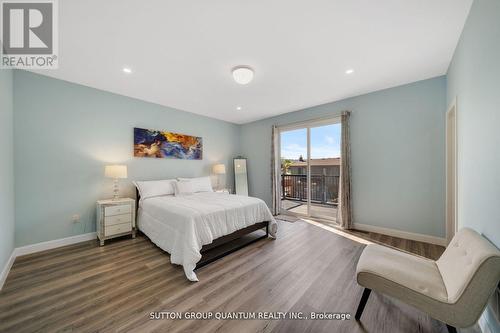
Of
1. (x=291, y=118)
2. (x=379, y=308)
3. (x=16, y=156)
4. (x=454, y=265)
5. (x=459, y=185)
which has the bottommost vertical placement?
(x=379, y=308)

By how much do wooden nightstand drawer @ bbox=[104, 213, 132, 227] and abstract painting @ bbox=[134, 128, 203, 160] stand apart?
1.25 m

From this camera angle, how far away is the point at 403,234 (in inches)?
128

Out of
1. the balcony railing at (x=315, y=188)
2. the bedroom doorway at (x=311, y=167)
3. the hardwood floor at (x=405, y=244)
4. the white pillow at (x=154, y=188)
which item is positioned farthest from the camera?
the balcony railing at (x=315, y=188)

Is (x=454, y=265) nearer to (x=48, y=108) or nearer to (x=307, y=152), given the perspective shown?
(x=307, y=152)

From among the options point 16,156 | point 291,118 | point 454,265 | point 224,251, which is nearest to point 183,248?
point 224,251

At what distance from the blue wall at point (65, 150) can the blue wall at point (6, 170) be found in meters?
0.16

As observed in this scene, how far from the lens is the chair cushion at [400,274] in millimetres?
1330

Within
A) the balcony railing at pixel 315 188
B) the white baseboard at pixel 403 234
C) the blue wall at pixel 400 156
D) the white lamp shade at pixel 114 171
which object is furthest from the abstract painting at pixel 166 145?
the white baseboard at pixel 403 234

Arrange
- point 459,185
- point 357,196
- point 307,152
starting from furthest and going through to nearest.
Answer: point 307,152 → point 357,196 → point 459,185

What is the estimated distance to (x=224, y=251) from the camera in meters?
2.79

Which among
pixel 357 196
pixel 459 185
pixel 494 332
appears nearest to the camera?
pixel 494 332

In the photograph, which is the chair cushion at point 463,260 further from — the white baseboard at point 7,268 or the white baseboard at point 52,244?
the white baseboard at point 52,244

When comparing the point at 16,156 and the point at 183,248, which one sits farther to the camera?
the point at 16,156

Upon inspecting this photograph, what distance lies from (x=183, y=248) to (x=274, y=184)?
317 cm
